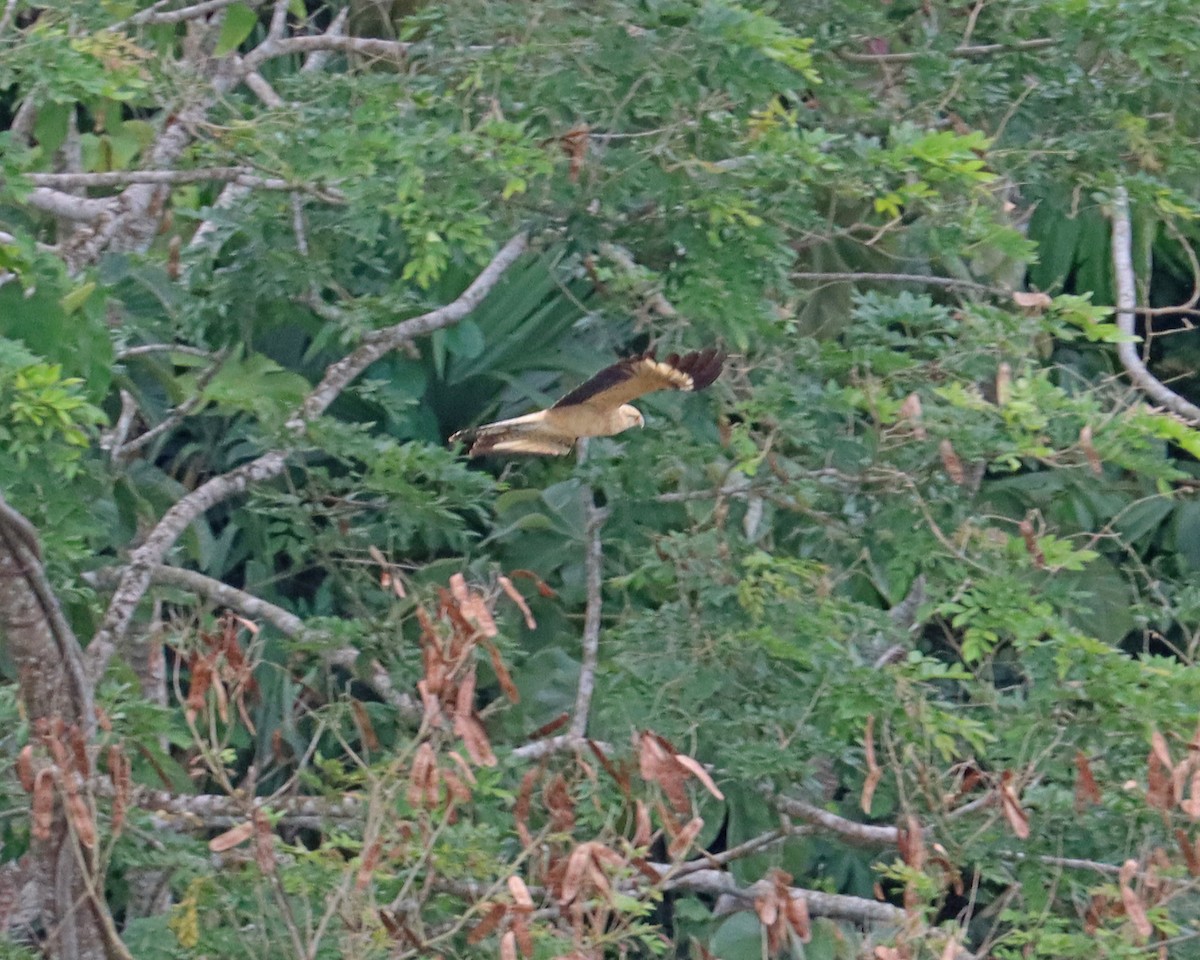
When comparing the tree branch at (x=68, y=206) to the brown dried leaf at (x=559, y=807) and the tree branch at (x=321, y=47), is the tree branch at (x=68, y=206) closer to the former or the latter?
the tree branch at (x=321, y=47)

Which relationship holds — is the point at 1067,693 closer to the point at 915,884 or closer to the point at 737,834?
the point at 915,884

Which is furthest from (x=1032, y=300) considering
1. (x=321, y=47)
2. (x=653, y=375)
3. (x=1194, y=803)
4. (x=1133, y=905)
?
(x=321, y=47)

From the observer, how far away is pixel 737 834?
4105 mm

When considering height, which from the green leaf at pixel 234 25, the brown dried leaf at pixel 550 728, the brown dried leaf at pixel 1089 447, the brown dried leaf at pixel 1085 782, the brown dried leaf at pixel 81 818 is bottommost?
the brown dried leaf at pixel 550 728

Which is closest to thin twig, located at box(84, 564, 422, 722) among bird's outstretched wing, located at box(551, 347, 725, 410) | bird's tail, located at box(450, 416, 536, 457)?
bird's tail, located at box(450, 416, 536, 457)

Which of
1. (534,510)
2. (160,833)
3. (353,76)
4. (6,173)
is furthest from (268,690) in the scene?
(6,173)

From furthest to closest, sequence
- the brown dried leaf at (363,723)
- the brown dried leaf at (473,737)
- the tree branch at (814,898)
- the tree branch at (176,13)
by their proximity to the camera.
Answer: the tree branch at (814,898) < the tree branch at (176,13) < the brown dried leaf at (363,723) < the brown dried leaf at (473,737)

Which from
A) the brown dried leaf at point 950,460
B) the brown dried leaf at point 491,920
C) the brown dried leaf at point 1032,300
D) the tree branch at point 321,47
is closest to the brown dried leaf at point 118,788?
the brown dried leaf at point 491,920

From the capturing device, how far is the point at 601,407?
360 centimetres

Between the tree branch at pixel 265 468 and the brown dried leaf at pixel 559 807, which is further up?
the tree branch at pixel 265 468

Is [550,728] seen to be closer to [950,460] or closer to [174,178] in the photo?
[950,460]

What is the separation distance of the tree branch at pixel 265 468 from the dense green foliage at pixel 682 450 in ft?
0.21

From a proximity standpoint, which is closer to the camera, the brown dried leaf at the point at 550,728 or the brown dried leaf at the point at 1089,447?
the brown dried leaf at the point at 1089,447

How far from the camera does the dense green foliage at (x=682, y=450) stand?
332cm
